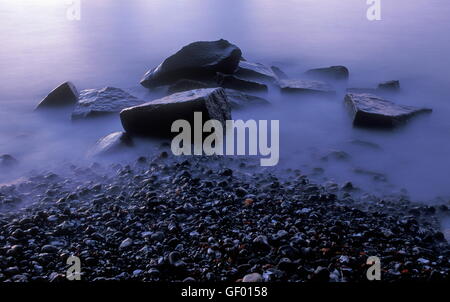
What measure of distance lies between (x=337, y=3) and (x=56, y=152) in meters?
12.7

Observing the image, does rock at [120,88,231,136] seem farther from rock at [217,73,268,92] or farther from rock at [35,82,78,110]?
rock at [35,82,78,110]

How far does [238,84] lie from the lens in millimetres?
6734

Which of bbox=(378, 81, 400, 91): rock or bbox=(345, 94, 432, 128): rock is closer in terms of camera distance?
bbox=(345, 94, 432, 128): rock

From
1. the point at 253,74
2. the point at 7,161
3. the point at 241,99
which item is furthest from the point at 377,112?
the point at 7,161

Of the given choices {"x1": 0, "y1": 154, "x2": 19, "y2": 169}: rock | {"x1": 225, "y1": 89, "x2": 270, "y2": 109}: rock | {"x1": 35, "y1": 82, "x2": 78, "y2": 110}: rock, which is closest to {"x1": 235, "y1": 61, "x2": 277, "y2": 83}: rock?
{"x1": 225, "y1": 89, "x2": 270, "y2": 109}: rock

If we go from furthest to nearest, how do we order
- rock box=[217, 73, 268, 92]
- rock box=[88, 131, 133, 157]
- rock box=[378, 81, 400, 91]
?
rock box=[378, 81, 400, 91] → rock box=[217, 73, 268, 92] → rock box=[88, 131, 133, 157]

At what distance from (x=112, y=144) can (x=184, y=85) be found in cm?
214

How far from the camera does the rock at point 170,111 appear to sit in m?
4.66

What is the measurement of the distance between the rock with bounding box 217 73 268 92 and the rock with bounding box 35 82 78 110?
2.34m

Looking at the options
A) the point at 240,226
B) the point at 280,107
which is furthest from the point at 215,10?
the point at 240,226

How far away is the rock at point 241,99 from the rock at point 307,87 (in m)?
0.65

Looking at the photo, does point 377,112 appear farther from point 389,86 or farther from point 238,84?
point 238,84

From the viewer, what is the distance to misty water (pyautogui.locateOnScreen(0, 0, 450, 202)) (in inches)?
190
